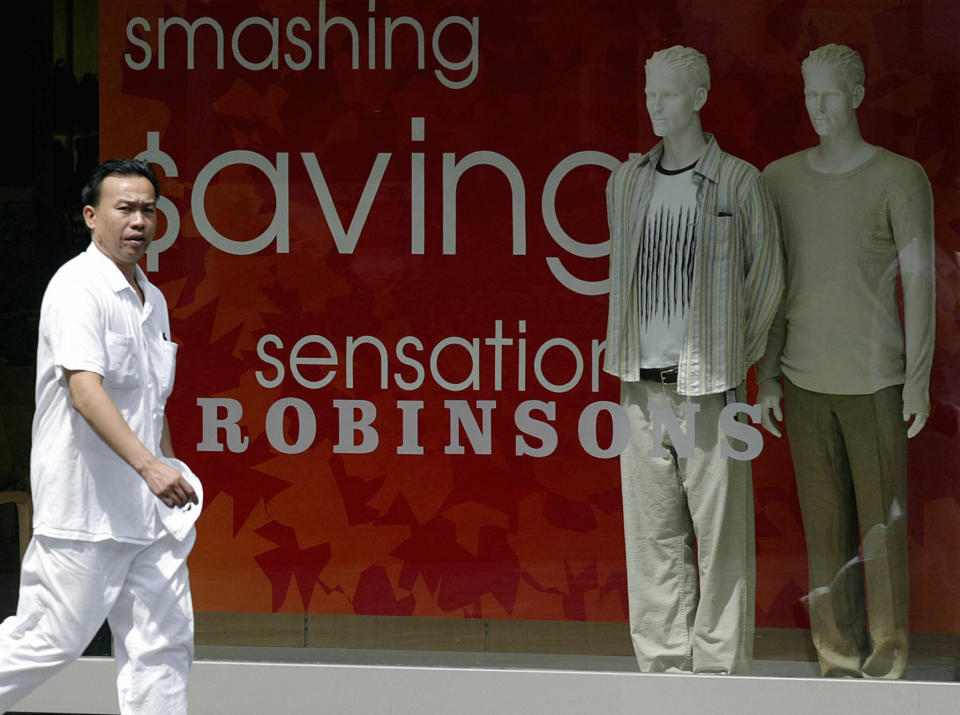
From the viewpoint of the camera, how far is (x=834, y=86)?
188 inches

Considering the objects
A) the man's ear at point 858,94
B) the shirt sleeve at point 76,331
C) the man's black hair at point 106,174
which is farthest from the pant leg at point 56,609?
the man's ear at point 858,94

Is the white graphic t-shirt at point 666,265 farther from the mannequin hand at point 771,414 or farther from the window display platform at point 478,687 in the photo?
the window display platform at point 478,687

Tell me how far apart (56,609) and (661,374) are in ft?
7.20

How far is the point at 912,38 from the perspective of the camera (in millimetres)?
4746

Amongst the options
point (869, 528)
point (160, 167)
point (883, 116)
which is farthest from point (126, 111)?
point (869, 528)

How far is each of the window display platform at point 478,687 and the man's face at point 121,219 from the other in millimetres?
1897

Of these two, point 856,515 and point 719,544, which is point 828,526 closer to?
point 856,515

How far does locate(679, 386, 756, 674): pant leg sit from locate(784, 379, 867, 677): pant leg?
0.65 ft

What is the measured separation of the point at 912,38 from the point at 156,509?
3.00 m

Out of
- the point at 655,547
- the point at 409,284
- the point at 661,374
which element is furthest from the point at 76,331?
the point at 655,547

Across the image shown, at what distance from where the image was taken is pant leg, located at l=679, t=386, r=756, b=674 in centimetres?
476

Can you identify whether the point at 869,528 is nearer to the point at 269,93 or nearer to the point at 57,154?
the point at 269,93

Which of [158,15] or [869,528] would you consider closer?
[869,528]

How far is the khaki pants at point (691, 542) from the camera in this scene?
4.77 metres
